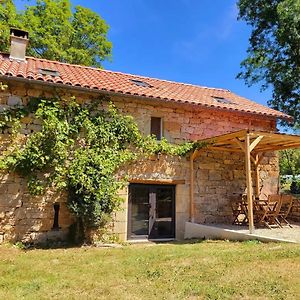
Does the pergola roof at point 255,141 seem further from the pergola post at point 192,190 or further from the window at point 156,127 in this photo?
the window at point 156,127

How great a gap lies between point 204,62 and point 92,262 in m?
14.1

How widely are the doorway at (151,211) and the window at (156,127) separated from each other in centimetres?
165

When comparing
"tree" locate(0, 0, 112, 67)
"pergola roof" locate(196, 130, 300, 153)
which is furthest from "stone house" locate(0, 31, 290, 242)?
"tree" locate(0, 0, 112, 67)

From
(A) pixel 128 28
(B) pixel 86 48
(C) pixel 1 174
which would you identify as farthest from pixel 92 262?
(B) pixel 86 48

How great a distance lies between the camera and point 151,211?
10.0m

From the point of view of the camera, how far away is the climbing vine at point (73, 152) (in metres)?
8.24

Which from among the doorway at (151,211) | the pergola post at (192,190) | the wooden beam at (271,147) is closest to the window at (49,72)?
the doorway at (151,211)

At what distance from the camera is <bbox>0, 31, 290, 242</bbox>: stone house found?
8.47m

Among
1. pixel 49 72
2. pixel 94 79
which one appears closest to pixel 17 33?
pixel 49 72

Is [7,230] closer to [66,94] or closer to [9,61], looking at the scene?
[66,94]

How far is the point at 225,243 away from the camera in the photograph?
312 inches

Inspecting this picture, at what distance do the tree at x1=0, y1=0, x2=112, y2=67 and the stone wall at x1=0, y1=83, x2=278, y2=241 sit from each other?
9993 mm

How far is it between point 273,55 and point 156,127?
1173cm

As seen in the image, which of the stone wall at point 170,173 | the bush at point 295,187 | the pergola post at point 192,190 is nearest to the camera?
the stone wall at point 170,173
